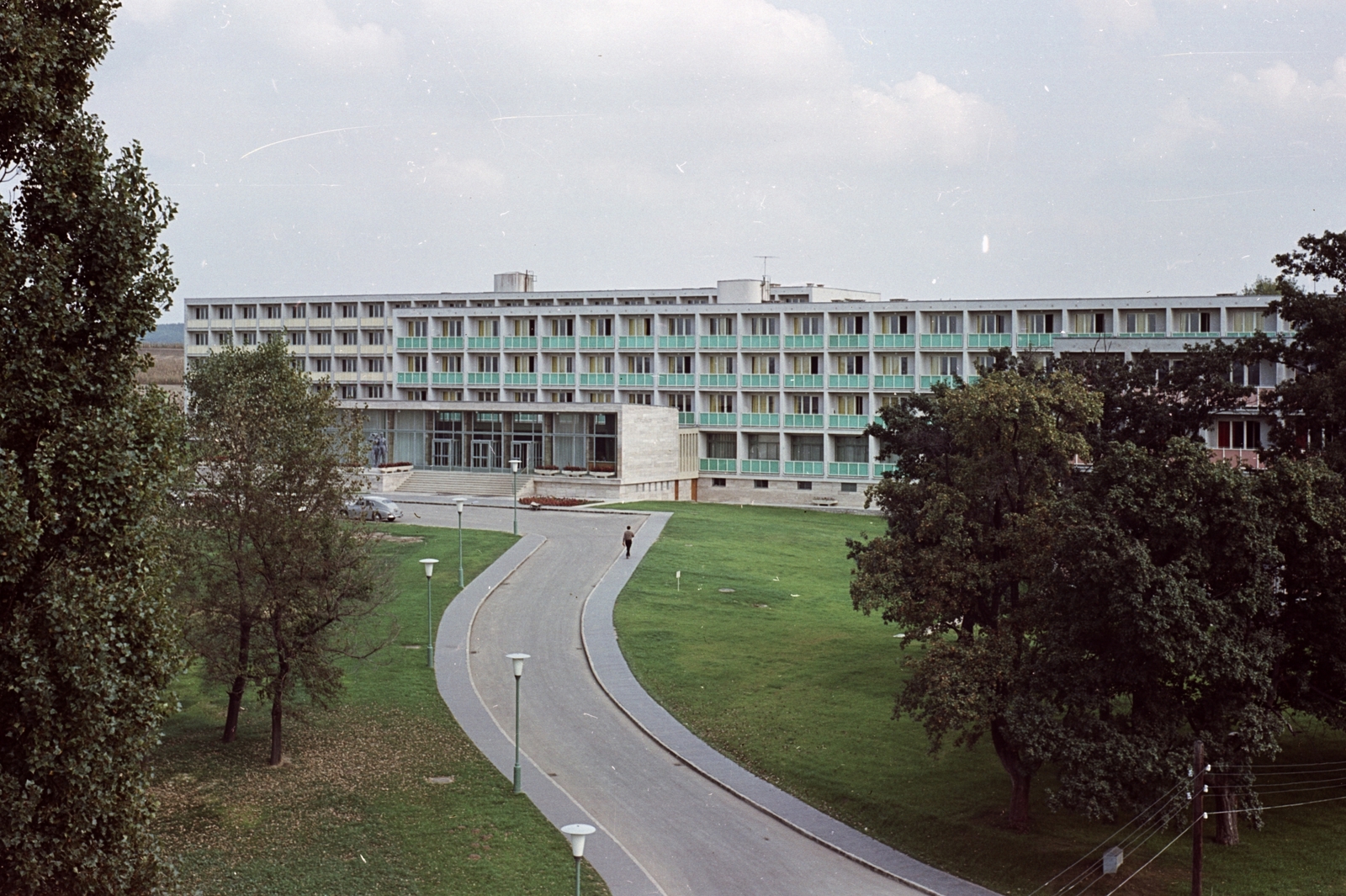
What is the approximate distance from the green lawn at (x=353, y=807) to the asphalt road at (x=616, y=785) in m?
1.20

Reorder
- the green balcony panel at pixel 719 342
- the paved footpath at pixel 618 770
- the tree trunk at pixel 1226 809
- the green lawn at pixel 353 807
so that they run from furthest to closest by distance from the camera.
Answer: the green balcony panel at pixel 719 342
the paved footpath at pixel 618 770
the tree trunk at pixel 1226 809
the green lawn at pixel 353 807

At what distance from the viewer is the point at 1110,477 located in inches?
1078

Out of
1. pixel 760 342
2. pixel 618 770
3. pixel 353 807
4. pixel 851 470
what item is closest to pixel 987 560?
pixel 618 770

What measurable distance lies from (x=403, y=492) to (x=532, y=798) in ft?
172

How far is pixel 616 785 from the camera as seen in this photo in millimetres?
32250

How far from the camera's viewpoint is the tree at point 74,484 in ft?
48.9

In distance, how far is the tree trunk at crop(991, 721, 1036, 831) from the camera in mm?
29797

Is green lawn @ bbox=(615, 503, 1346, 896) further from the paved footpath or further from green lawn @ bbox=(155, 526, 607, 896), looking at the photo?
green lawn @ bbox=(155, 526, 607, 896)

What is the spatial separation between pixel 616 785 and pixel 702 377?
59857 mm

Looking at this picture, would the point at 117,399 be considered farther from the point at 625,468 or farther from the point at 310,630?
the point at 625,468

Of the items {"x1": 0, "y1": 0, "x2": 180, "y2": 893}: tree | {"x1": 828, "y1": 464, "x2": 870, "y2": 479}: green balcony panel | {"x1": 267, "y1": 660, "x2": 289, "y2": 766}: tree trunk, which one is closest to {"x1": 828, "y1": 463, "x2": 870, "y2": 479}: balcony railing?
{"x1": 828, "y1": 464, "x2": 870, "y2": 479}: green balcony panel

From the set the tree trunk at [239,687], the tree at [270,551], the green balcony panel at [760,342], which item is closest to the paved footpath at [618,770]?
the tree at [270,551]

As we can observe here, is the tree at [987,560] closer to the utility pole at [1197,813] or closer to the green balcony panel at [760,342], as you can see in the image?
the utility pole at [1197,813]

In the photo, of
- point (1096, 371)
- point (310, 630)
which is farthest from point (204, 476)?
point (1096, 371)
